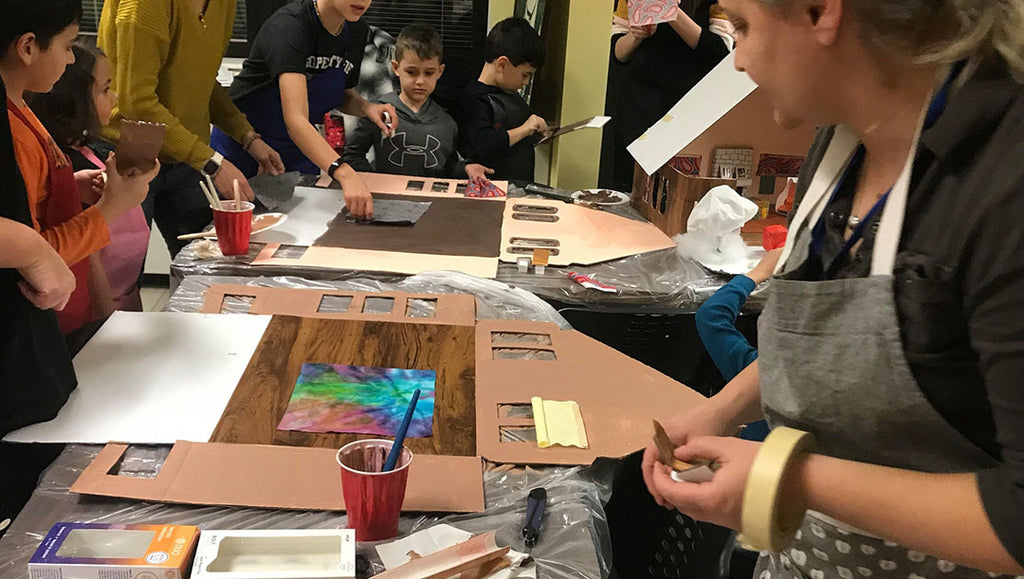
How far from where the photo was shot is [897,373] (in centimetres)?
66

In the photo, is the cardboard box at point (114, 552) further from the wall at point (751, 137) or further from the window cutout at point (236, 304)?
the wall at point (751, 137)

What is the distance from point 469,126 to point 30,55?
190cm

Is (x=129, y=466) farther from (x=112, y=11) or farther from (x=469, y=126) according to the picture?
(x=469, y=126)

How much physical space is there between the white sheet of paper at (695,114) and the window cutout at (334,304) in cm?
87

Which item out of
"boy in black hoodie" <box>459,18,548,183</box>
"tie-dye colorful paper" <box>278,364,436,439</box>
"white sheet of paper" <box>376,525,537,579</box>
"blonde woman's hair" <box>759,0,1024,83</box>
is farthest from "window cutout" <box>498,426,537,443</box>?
"boy in black hoodie" <box>459,18,548,183</box>

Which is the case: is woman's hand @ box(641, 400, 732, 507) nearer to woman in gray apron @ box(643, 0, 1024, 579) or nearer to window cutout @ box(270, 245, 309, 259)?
woman in gray apron @ box(643, 0, 1024, 579)

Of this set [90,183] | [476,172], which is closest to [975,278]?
[90,183]

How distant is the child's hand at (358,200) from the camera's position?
2070 millimetres

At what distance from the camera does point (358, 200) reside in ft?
6.79

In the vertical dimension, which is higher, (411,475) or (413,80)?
(413,80)

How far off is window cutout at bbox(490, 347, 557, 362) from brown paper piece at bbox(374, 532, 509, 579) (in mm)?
520

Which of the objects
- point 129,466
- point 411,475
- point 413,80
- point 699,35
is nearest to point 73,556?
point 129,466

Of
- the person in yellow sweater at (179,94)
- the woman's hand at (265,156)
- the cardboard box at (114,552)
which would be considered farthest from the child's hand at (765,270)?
the woman's hand at (265,156)

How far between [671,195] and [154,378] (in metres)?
1.40
